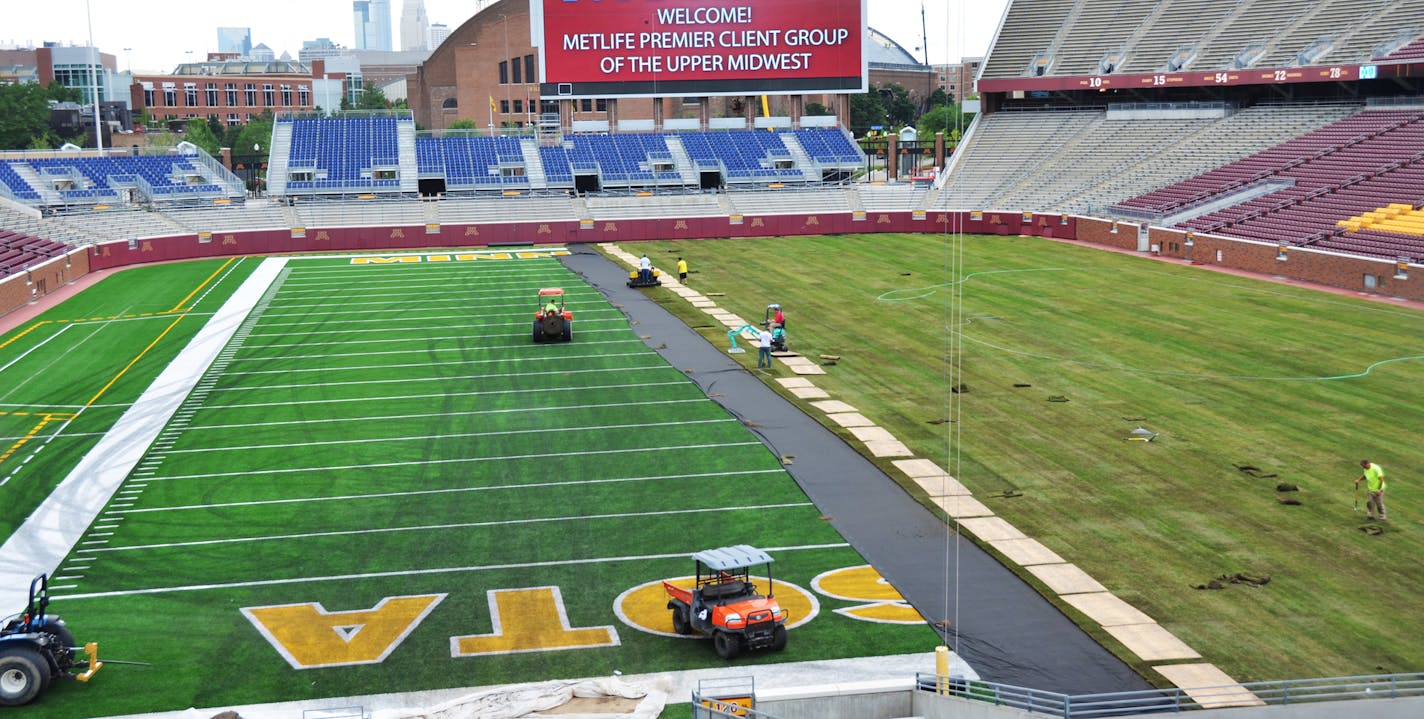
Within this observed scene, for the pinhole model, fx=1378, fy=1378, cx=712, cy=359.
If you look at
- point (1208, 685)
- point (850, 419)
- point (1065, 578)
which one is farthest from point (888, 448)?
point (1208, 685)

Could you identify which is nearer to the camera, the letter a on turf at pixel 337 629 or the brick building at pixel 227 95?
the letter a on turf at pixel 337 629

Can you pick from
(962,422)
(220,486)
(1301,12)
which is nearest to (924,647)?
(962,422)

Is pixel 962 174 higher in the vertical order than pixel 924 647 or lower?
higher

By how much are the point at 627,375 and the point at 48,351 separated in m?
16.5

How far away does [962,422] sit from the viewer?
27.9 m

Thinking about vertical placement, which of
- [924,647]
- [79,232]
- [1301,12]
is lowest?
[924,647]

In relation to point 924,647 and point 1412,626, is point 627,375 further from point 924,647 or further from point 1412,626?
point 1412,626

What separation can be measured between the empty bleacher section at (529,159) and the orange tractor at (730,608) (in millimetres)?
56765

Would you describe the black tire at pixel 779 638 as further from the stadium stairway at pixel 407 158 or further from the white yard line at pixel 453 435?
the stadium stairway at pixel 407 158

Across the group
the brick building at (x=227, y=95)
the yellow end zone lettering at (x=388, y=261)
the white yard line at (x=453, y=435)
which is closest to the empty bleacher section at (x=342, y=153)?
the yellow end zone lettering at (x=388, y=261)

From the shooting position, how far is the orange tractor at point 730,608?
54.9ft

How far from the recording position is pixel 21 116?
108 metres

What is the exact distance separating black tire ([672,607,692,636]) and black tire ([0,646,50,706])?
7.40m

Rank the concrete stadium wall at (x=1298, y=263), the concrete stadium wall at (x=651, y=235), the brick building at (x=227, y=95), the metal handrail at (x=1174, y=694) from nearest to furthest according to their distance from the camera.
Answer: the metal handrail at (x=1174, y=694) → the concrete stadium wall at (x=1298, y=263) → the concrete stadium wall at (x=651, y=235) → the brick building at (x=227, y=95)
